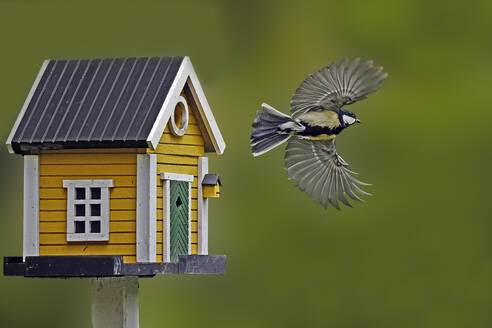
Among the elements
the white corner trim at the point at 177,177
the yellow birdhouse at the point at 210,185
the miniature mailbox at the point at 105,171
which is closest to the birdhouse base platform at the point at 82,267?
the miniature mailbox at the point at 105,171

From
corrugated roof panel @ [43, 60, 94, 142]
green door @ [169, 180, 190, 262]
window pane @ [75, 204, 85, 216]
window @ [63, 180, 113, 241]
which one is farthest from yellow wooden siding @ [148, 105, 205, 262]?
corrugated roof panel @ [43, 60, 94, 142]

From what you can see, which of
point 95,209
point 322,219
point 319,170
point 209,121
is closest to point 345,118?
point 319,170

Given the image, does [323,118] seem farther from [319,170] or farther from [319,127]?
[319,170]

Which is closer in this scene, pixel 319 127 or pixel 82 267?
pixel 82 267

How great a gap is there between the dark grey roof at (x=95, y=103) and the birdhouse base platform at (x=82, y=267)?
0.71 metres

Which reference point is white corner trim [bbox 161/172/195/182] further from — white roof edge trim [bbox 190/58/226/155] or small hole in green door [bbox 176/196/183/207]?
white roof edge trim [bbox 190/58/226/155]

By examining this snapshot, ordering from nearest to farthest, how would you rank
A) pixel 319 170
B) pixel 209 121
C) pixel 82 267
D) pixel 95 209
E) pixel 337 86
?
Answer: pixel 82 267, pixel 95 209, pixel 337 86, pixel 319 170, pixel 209 121

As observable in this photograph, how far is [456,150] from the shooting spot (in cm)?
2173

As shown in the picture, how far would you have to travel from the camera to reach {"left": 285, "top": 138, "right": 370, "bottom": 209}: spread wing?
437 inches

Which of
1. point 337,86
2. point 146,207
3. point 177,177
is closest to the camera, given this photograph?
point 146,207

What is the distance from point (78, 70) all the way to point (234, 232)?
10.4 m

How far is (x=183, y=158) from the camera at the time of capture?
1113cm

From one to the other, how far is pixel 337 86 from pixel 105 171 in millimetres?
1648

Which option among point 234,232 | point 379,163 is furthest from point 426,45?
point 234,232
